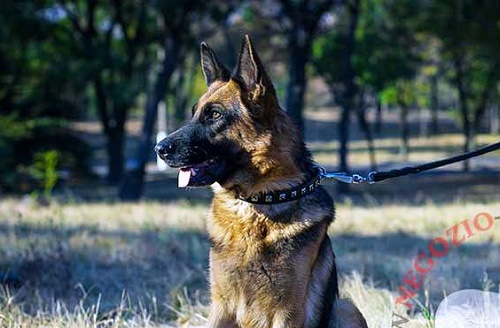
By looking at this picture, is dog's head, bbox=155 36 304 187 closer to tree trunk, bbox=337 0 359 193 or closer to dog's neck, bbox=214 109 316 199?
dog's neck, bbox=214 109 316 199

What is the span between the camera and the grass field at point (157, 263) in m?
5.75

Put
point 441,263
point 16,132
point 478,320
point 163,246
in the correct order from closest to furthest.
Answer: point 478,320 < point 441,263 < point 163,246 < point 16,132

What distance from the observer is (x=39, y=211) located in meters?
13.3

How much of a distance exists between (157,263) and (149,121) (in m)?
11.6

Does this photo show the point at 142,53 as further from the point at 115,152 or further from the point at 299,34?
the point at 299,34

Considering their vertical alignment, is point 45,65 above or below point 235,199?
above

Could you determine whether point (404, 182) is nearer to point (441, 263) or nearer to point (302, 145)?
point (441, 263)

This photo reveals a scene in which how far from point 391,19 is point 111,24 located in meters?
11.2

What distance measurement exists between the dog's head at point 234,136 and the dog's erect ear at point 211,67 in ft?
0.73

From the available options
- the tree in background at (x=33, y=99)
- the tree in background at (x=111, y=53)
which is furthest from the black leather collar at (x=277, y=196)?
the tree in background at (x=111, y=53)

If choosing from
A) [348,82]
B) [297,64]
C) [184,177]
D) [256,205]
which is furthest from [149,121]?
[256,205]

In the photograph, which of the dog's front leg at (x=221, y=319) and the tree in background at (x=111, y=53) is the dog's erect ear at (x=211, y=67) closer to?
the dog's front leg at (x=221, y=319)

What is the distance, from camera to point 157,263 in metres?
8.11

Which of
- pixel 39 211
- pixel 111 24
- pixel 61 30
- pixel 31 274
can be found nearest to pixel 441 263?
pixel 31 274
